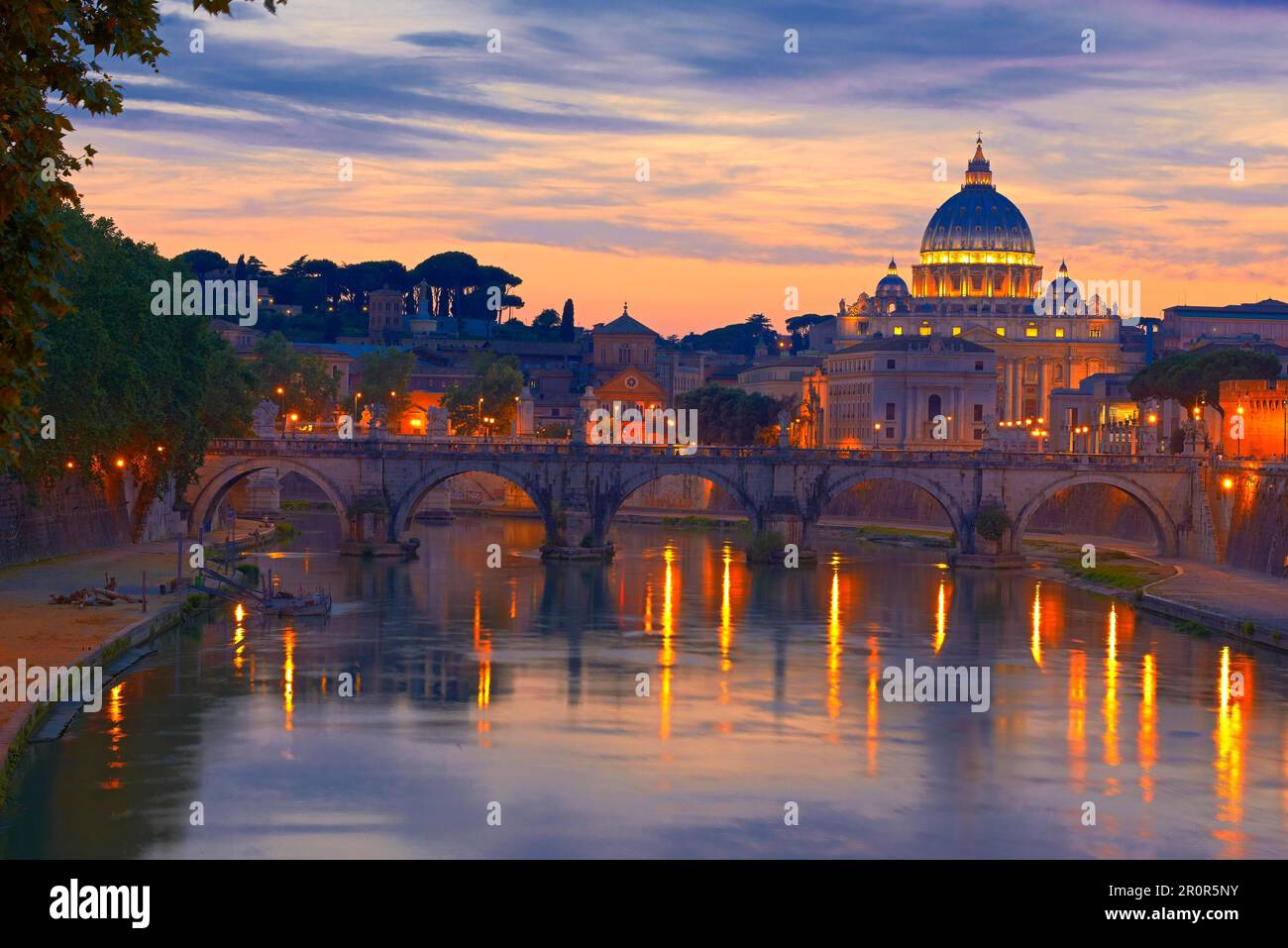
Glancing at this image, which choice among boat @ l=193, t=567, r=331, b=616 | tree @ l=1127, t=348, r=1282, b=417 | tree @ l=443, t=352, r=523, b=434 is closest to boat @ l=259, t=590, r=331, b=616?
boat @ l=193, t=567, r=331, b=616

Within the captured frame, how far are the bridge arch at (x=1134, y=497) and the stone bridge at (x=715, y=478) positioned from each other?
0.21 ft

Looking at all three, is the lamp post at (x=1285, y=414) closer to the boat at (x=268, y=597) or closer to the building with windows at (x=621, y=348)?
the boat at (x=268, y=597)

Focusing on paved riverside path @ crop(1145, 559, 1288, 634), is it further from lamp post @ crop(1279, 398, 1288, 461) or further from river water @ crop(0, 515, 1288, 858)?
lamp post @ crop(1279, 398, 1288, 461)

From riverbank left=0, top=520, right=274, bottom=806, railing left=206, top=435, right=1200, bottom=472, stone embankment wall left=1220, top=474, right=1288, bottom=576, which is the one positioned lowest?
riverbank left=0, top=520, right=274, bottom=806

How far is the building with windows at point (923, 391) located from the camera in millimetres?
158750

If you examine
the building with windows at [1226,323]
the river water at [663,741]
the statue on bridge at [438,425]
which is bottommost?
the river water at [663,741]

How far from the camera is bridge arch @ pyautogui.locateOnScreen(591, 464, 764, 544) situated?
85.2 metres

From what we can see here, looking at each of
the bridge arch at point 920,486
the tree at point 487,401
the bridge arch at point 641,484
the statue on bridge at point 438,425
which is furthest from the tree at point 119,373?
the tree at point 487,401

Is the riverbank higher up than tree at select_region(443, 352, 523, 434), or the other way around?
tree at select_region(443, 352, 523, 434)

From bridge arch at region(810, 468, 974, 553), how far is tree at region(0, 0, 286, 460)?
6313cm

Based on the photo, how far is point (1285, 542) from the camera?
7125cm

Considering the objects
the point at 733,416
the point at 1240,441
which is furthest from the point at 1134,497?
the point at 733,416

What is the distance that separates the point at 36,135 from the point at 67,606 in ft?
103

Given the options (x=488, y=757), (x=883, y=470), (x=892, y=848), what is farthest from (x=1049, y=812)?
(x=883, y=470)
